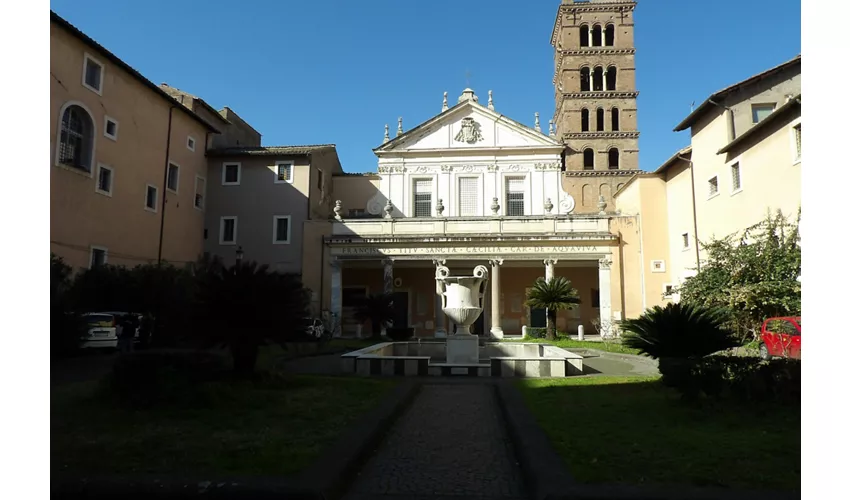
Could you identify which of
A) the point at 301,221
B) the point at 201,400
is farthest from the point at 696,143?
the point at 201,400

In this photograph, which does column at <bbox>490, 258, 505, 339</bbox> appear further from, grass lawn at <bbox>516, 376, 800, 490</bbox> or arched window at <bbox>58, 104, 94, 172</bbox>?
grass lawn at <bbox>516, 376, 800, 490</bbox>

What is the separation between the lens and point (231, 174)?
32188 mm

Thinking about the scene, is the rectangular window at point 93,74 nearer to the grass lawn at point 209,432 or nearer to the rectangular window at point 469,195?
the grass lawn at point 209,432

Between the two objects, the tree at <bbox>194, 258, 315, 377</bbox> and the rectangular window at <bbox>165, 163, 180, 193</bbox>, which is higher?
the rectangular window at <bbox>165, 163, 180, 193</bbox>

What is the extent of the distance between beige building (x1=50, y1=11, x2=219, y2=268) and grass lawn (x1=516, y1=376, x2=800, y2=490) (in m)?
19.8

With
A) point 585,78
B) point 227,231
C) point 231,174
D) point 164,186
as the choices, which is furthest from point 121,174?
point 585,78

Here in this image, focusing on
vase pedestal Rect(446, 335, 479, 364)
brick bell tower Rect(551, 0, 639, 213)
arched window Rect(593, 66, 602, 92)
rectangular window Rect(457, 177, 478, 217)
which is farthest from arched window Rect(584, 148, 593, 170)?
vase pedestal Rect(446, 335, 479, 364)

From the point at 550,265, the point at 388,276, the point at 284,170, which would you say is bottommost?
the point at 388,276

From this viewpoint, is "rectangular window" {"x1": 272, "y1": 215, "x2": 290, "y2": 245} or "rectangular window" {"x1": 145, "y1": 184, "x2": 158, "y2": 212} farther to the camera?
"rectangular window" {"x1": 272, "y1": 215, "x2": 290, "y2": 245}

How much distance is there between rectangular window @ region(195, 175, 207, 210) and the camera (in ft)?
101

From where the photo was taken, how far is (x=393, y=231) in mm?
30188

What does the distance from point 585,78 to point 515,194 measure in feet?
57.5

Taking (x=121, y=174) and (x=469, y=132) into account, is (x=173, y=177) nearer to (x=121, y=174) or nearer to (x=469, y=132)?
(x=121, y=174)

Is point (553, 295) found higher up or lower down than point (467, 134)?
lower down
